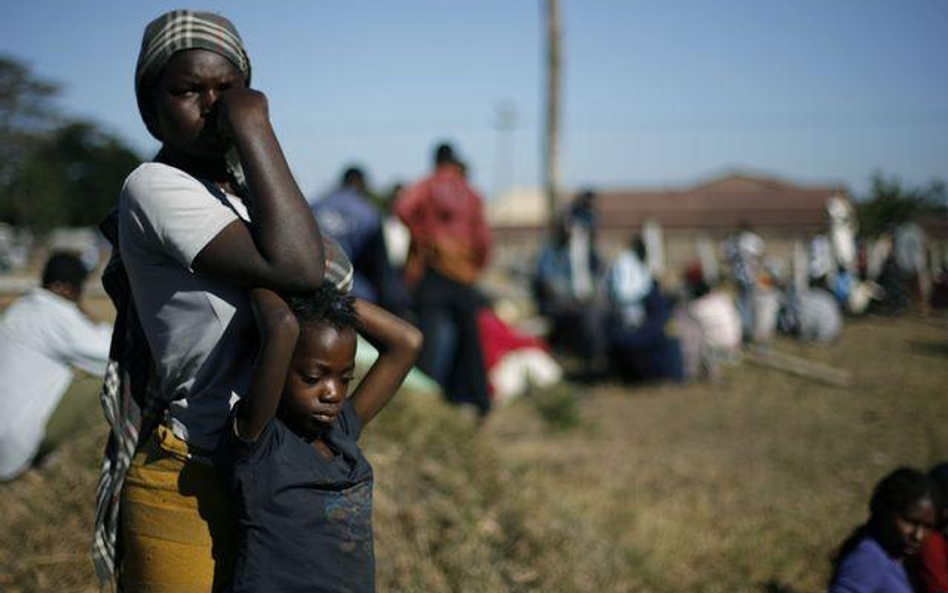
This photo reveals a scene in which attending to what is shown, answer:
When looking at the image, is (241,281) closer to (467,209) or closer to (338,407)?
(338,407)

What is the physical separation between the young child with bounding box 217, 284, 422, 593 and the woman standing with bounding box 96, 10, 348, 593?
78mm

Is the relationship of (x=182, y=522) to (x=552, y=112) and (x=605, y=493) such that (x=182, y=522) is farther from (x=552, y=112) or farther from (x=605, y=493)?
(x=552, y=112)

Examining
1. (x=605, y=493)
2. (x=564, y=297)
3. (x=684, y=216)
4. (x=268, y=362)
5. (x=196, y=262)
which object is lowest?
(x=684, y=216)

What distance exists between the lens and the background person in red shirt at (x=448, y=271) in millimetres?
6938

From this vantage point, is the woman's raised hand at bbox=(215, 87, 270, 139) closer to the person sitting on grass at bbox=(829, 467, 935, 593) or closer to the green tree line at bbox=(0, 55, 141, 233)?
the person sitting on grass at bbox=(829, 467, 935, 593)

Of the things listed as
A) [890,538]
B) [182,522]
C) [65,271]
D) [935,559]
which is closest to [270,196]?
[182,522]

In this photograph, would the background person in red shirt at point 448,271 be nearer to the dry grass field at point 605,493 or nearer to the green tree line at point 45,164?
the dry grass field at point 605,493

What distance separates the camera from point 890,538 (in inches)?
119

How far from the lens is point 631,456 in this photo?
22.1 ft

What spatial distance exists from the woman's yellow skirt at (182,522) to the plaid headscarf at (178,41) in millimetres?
682

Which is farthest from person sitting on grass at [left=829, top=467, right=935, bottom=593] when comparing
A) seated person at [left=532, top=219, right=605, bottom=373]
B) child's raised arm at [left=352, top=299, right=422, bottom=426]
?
seated person at [left=532, top=219, right=605, bottom=373]

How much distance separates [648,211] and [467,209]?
32793mm

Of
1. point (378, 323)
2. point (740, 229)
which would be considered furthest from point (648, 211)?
point (378, 323)

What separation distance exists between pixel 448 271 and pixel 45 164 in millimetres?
2936
